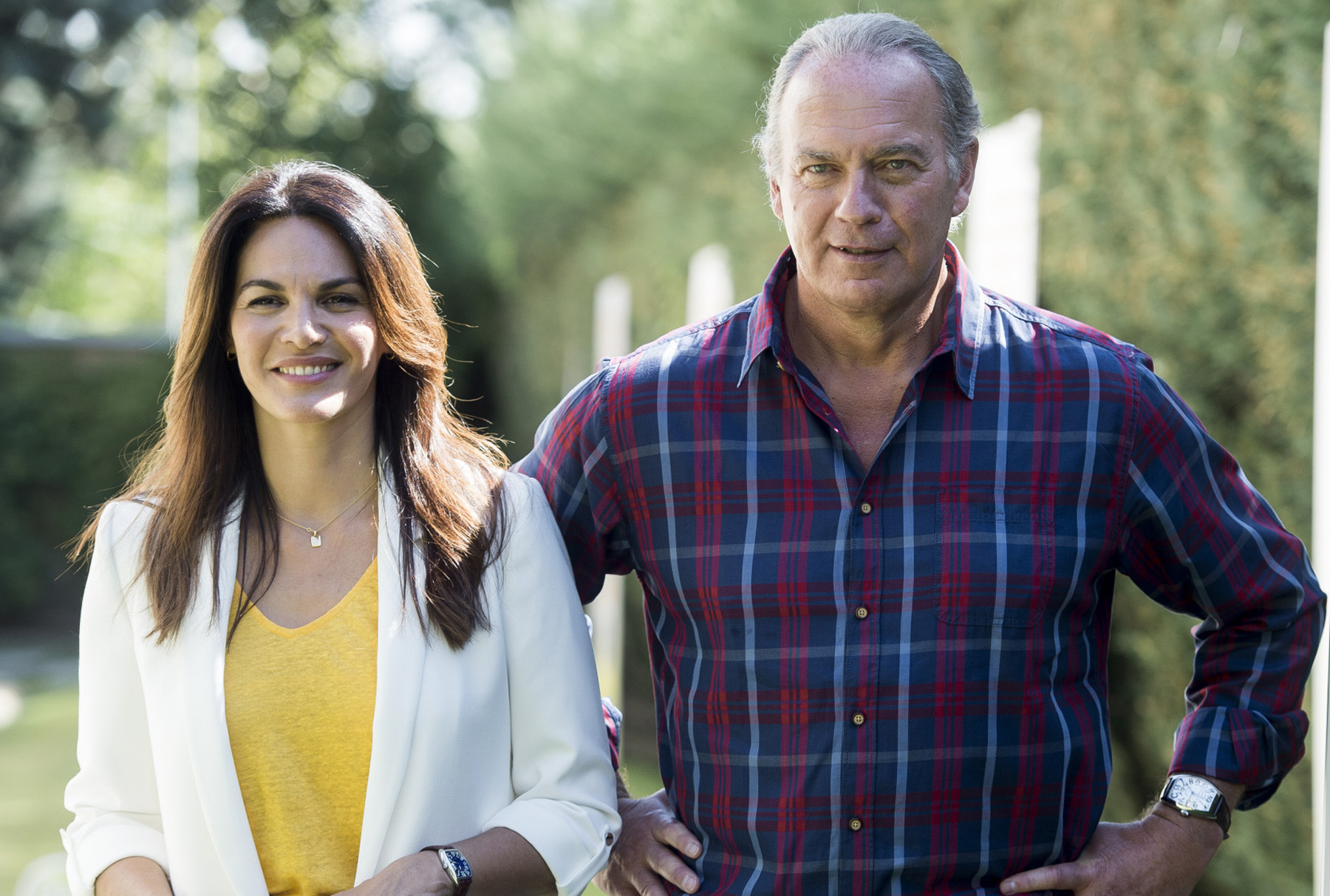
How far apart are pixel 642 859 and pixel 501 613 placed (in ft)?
1.54

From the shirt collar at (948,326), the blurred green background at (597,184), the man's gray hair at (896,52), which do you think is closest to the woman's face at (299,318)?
the shirt collar at (948,326)

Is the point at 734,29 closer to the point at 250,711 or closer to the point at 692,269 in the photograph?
the point at 692,269

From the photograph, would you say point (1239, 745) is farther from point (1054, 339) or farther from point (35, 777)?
point (35, 777)

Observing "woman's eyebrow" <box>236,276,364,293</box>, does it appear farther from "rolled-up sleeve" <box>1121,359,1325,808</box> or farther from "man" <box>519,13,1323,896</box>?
"rolled-up sleeve" <box>1121,359,1325,808</box>

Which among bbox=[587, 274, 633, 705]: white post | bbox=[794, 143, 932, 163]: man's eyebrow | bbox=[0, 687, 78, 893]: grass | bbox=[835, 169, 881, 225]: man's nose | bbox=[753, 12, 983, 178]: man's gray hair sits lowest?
bbox=[0, 687, 78, 893]: grass

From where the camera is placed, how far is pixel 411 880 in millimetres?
1851

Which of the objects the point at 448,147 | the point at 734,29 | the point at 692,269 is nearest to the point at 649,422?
the point at 734,29

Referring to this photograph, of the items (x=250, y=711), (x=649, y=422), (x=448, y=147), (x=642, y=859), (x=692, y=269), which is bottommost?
(x=642, y=859)

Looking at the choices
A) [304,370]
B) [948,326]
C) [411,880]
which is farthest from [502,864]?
[948,326]

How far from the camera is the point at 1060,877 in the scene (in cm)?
192

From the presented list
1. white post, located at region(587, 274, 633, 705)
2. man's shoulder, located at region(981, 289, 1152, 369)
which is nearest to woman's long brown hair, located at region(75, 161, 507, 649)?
man's shoulder, located at region(981, 289, 1152, 369)

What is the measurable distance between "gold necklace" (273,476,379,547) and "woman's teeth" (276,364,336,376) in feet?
0.70

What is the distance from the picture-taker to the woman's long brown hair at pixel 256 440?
6.59 feet

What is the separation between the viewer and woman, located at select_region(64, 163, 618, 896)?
1.92 m
